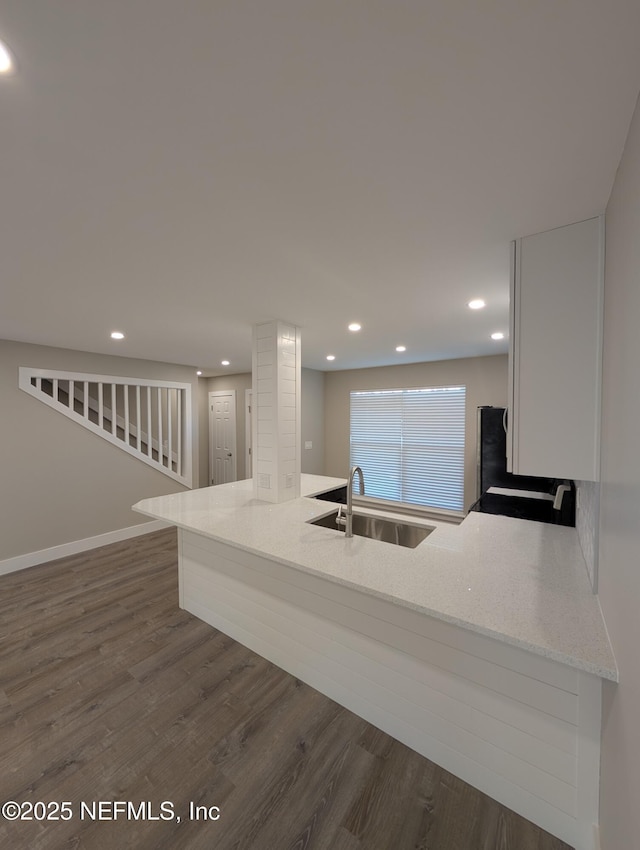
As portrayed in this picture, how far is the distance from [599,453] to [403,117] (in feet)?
4.22

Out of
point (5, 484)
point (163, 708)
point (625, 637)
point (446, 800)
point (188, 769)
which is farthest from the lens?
point (5, 484)

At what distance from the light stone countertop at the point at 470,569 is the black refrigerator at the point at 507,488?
18.4 inches

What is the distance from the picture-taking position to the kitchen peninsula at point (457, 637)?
3.82 ft

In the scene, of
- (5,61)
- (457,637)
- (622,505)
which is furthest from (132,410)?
(622,505)

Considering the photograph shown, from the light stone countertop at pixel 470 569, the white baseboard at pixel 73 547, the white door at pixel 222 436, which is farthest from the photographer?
the white door at pixel 222 436

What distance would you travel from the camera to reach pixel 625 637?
844mm

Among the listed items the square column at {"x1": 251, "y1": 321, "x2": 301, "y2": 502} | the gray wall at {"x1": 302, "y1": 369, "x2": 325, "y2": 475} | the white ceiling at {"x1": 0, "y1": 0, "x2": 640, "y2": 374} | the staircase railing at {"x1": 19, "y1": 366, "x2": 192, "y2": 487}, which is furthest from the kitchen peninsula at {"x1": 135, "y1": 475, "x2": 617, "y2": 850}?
the gray wall at {"x1": 302, "y1": 369, "x2": 325, "y2": 475}

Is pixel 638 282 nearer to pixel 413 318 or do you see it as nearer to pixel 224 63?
pixel 224 63

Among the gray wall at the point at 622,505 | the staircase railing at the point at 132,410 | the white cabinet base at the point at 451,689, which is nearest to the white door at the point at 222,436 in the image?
the staircase railing at the point at 132,410

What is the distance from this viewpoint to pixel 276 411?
2732 mm

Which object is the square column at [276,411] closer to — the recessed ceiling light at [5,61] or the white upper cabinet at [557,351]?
the white upper cabinet at [557,351]

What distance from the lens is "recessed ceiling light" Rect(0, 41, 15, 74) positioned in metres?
0.68

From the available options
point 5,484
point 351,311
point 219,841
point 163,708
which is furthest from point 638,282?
point 5,484

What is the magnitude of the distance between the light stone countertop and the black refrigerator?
1.53 feet
